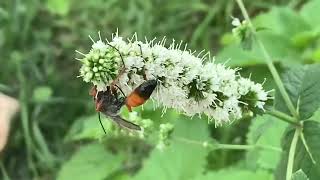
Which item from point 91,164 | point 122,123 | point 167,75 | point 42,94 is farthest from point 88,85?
point 167,75

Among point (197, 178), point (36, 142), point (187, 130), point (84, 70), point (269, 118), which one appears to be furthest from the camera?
point (36, 142)

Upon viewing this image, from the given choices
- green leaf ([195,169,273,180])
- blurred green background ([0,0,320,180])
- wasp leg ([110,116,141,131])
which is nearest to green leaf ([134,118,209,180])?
blurred green background ([0,0,320,180])

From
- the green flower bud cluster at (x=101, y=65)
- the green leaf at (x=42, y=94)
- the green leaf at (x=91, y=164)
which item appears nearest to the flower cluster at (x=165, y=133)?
the green flower bud cluster at (x=101, y=65)

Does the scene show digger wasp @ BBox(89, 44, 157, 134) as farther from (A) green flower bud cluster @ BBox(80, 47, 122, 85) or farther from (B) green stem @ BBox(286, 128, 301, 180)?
(B) green stem @ BBox(286, 128, 301, 180)

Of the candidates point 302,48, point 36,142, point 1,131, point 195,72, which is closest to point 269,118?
point 195,72

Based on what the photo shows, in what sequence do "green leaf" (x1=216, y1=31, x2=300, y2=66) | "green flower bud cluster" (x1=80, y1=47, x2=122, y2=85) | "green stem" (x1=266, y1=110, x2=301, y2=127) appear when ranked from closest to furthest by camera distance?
1. "green flower bud cluster" (x1=80, y1=47, x2=122, y2=85)
2. "green stem" (x1=266, y1=110, x2=301, y2=127)
3. "green leaf" (x1=216, y1=31, x2=300, y2=66)

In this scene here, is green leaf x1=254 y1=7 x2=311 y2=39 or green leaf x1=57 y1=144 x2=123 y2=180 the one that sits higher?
green leaf x1=254 y1=7 x2=311 y2=39

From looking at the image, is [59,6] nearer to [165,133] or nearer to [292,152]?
[165,133]

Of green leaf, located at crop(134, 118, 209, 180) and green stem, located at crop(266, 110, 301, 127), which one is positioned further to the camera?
green leaf, located at crop(134, 118, 209, 180)

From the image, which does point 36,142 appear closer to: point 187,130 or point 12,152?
point 12,152

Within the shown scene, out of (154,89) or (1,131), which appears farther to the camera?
(1,131)
